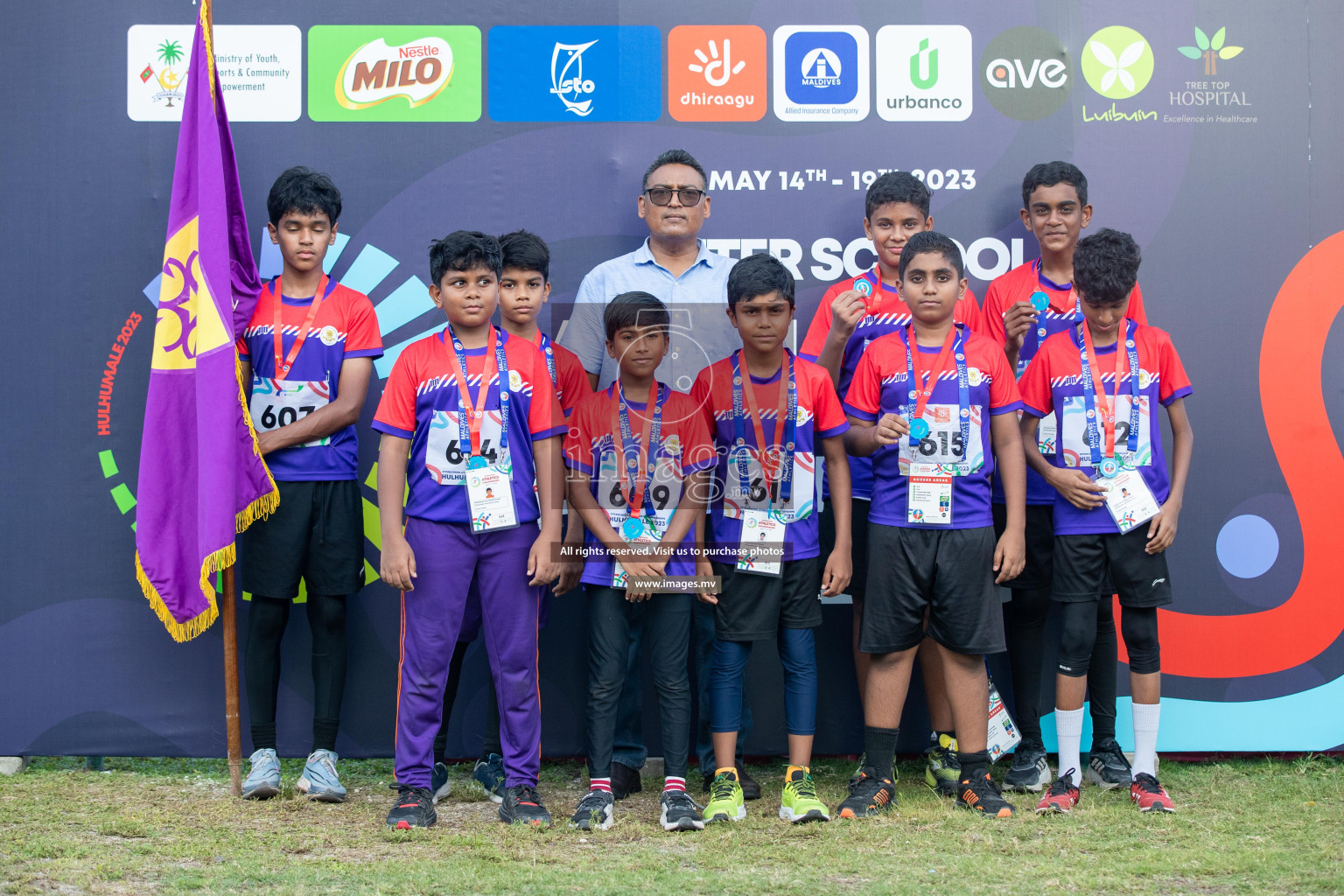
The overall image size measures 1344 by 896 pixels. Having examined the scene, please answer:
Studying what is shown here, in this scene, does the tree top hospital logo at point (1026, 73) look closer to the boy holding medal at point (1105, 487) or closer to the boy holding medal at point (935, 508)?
the boy holding medal at point (1105, 487)

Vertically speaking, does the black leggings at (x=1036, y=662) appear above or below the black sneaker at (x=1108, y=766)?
above

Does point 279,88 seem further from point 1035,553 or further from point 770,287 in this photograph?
point 1035,553

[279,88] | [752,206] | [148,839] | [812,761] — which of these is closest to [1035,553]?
[812,761]

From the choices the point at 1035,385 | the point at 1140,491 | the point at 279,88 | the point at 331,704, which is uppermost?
the point at 279,88

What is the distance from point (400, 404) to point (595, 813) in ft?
4.79

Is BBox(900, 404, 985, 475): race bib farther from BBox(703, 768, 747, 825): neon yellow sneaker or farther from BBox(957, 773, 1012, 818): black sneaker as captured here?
BBox(703, 768, 747, 825): neon yellow sneaker

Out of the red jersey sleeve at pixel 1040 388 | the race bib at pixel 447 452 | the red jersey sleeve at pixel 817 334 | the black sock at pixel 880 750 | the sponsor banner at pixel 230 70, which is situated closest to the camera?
the race bib at pixel 447 452

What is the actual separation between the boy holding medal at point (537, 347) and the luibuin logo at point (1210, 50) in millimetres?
2769

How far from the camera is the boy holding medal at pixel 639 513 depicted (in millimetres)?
3439

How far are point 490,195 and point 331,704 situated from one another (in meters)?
2.06

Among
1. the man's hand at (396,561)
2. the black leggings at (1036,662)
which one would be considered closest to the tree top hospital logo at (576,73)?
the man's hand at (396,561)

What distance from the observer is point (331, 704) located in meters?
3.78

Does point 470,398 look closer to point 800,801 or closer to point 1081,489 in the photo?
point 800,801

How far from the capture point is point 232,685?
148 inches
